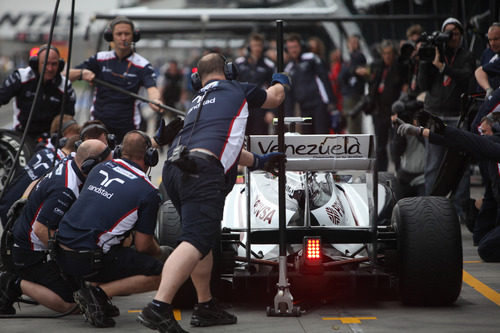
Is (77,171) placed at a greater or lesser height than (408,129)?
lesser

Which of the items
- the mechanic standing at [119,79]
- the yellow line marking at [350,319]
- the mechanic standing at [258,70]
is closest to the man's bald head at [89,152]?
the yellow line marking at [350,319]

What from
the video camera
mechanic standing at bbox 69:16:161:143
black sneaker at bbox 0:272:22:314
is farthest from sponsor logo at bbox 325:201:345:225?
the video camera

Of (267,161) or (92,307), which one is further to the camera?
(267,161)

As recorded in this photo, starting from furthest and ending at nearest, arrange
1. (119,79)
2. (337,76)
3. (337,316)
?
(337,76) < (119,79) < (337,316)

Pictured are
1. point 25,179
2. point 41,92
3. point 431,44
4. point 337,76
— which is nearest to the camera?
point 25,179

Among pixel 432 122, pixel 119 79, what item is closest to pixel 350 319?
pixel 432 122

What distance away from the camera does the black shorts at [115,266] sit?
6074mm

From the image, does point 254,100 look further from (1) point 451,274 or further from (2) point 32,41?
(2) point 32,41

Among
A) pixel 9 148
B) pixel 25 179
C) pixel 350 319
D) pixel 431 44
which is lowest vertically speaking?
pixel 350 319

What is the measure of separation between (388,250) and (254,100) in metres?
1.42

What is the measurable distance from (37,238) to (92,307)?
746mm

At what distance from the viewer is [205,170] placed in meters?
5.73

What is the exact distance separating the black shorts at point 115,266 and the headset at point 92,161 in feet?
2.15

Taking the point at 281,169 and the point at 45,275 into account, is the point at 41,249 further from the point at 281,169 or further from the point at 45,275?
the point at 281,169
